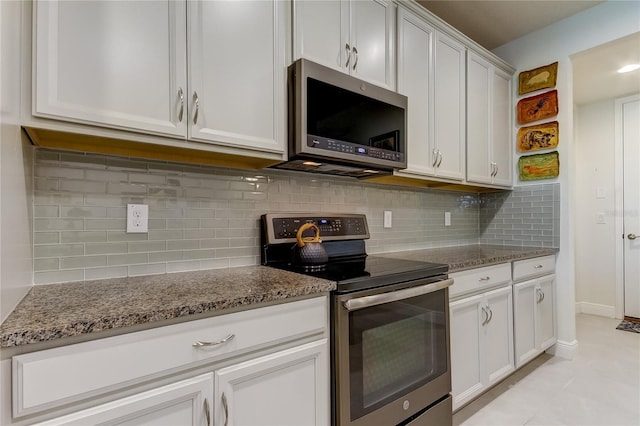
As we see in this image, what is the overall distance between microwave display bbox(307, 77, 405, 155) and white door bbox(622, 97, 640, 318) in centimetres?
335

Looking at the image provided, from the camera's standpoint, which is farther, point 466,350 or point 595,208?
point 595,208

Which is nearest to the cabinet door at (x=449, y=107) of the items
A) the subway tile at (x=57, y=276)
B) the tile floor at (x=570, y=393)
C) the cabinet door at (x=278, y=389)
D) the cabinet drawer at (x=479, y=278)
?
the cabinet drawer at (x=479, y=278)

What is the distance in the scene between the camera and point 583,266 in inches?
153

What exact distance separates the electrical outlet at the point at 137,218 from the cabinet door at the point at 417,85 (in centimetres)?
137

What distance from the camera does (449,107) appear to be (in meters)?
2.28

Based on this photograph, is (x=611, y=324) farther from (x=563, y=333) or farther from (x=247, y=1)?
(x=247, y=1)

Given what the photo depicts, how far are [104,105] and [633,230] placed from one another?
4.75m

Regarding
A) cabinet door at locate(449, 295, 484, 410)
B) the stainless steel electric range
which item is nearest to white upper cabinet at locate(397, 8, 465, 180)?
the stainless steel electric range

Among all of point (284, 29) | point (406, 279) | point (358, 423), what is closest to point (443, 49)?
point (284, 29)

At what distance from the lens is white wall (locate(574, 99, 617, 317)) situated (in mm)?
3672

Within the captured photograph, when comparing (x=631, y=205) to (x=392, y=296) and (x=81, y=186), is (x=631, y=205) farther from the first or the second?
(x=81, y=186)

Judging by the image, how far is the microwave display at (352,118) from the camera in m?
1.47

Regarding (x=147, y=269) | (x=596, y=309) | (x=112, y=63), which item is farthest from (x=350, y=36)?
(x=596, y=309)

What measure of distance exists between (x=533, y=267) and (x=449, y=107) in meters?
1.32
